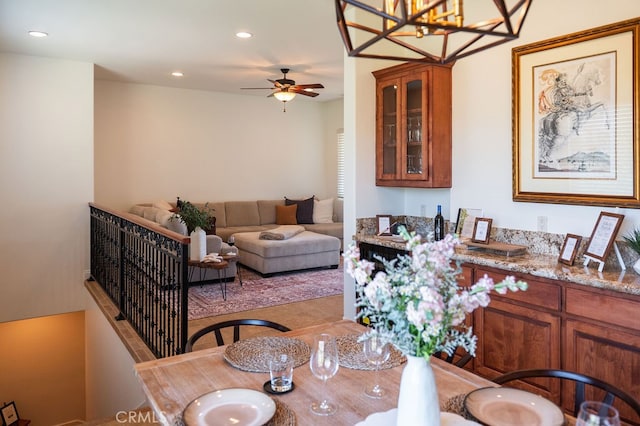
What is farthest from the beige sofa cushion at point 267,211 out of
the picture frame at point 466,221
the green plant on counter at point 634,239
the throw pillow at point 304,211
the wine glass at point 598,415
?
the wine glass at point 598,415

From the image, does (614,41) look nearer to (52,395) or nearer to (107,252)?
(107,252)

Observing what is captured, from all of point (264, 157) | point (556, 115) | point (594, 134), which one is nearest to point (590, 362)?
point (594, 134)

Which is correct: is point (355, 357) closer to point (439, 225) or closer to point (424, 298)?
point (424, 298)

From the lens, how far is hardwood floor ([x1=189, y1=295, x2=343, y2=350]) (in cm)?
427

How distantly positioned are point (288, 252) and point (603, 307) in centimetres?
447

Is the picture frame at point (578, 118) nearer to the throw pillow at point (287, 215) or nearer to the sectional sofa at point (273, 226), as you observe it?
the sectional sofa at point (273, 226)

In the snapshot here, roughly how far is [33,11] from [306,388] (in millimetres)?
4005

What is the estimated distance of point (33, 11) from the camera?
3891 mm

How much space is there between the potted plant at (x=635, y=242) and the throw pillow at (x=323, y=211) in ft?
19.3

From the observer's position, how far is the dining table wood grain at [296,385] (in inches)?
53.9

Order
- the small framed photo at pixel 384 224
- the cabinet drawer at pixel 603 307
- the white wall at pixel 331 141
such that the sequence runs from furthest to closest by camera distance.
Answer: the white wall at pixel 331 141 < the small framed photo at pixel 384 224 < the cabinet drawer at pixel 603 307

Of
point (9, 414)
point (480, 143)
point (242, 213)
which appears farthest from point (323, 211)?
point (9, 414)

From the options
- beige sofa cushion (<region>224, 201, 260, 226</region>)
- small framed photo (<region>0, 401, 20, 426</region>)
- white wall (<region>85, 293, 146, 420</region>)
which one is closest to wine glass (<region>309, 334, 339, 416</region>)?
white wall (<region>85, 293, 146, 420</region>)

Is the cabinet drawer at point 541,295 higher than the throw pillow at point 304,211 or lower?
lower
